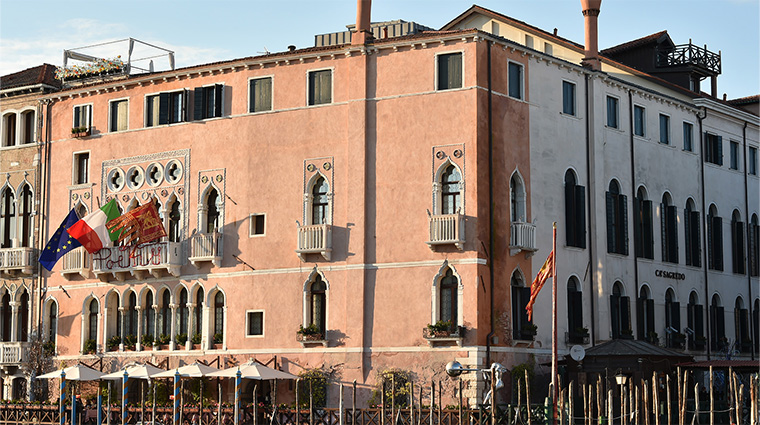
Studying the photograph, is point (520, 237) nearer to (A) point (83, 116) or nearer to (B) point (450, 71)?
(B) point (450, 71)

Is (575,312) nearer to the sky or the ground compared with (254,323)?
nearer to the sky

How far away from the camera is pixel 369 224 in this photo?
137 feet

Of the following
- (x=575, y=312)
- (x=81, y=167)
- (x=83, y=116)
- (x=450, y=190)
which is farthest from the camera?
(x=81, y=167)

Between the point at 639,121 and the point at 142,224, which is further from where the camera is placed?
the point at 639,121

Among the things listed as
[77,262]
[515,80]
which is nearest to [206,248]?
[77,262]

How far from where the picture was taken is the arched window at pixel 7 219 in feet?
163

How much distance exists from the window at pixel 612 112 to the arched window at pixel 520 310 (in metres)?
7.56

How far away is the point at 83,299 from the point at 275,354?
8.56 metres

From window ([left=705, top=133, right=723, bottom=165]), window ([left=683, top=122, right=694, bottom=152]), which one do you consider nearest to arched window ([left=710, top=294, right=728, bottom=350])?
window ([left=705, top=133, right=723, bottom=165])

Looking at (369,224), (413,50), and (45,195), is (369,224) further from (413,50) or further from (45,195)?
(45,195)

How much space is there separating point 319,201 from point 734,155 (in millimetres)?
19302

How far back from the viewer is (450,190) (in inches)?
1617

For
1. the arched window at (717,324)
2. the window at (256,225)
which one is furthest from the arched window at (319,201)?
the arched window at (717,324)

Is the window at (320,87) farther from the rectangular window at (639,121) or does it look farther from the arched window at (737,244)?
the arched window at (737,244)
